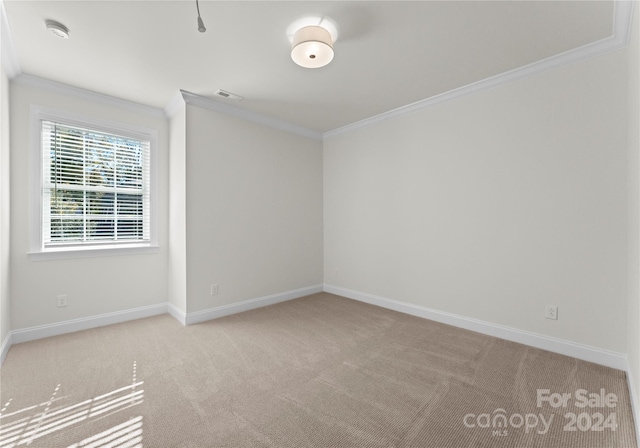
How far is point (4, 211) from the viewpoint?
257 cm

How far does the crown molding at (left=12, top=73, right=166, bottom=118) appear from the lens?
2.87 m

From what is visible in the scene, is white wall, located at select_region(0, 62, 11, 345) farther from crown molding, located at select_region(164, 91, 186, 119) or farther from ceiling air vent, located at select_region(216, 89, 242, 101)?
ceiling air vent, located at select_region(216, 89, 242, 101)

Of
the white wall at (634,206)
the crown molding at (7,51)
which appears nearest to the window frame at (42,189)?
the crown molding at (7,51)

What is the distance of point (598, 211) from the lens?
2.42m

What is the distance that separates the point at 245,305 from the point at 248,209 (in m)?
1.28

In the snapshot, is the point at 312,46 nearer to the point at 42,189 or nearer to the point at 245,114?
the point at 245,114

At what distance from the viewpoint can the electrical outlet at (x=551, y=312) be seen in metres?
2.63

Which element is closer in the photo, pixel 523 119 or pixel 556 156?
pixel 556 156

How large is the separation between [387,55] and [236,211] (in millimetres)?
2475

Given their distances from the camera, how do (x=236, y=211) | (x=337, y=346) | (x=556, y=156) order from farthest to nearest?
(x=236, y=211) → (x=337, y=346) → (x=556, y=156)

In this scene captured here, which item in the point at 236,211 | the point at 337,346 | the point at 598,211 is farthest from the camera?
the point at 236,211

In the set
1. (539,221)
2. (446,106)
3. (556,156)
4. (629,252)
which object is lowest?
(629,252)

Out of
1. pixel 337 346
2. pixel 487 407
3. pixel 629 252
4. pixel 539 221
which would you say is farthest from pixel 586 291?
pixel 337 346

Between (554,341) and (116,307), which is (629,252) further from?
(116,307)
